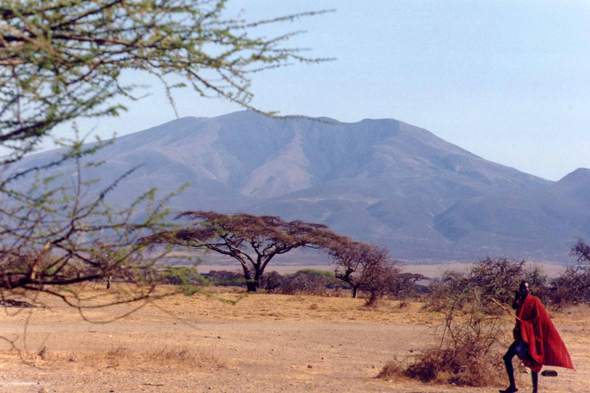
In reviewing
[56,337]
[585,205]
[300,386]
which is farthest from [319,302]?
[585,205]

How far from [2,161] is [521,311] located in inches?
256

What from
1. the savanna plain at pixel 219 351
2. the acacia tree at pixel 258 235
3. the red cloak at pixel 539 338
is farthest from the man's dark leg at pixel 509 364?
the acacia tree at pixel 258 235

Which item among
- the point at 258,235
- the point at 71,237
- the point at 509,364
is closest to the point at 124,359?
the point at 509,364

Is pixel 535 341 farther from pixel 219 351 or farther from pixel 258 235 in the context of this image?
pixel 258 235

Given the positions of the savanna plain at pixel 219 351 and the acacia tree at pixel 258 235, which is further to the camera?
the acacia tree at pixel 258 235

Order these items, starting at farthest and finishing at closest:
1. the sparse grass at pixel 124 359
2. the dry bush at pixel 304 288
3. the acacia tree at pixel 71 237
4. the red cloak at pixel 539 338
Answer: the dry bush at pixel 304 288 → the sparse grass at pixel 124 359 → the red cloak at pixel 539 338 → the acacia tree at pixel 71 237

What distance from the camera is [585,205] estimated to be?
187500mm

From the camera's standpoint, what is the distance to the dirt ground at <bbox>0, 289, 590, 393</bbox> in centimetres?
823

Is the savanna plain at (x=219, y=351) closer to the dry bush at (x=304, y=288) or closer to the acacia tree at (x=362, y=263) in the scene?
the acacia tree at (x=362, y=263)

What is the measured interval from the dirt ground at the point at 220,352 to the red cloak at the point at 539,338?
3.38ft

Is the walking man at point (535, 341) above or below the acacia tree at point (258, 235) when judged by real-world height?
below

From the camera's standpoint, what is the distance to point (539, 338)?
7.98m

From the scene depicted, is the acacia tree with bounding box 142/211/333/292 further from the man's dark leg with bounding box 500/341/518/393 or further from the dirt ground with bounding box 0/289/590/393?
the man's dark leg with bounding box 500/341/518/393

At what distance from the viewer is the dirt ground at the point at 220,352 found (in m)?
8.23
